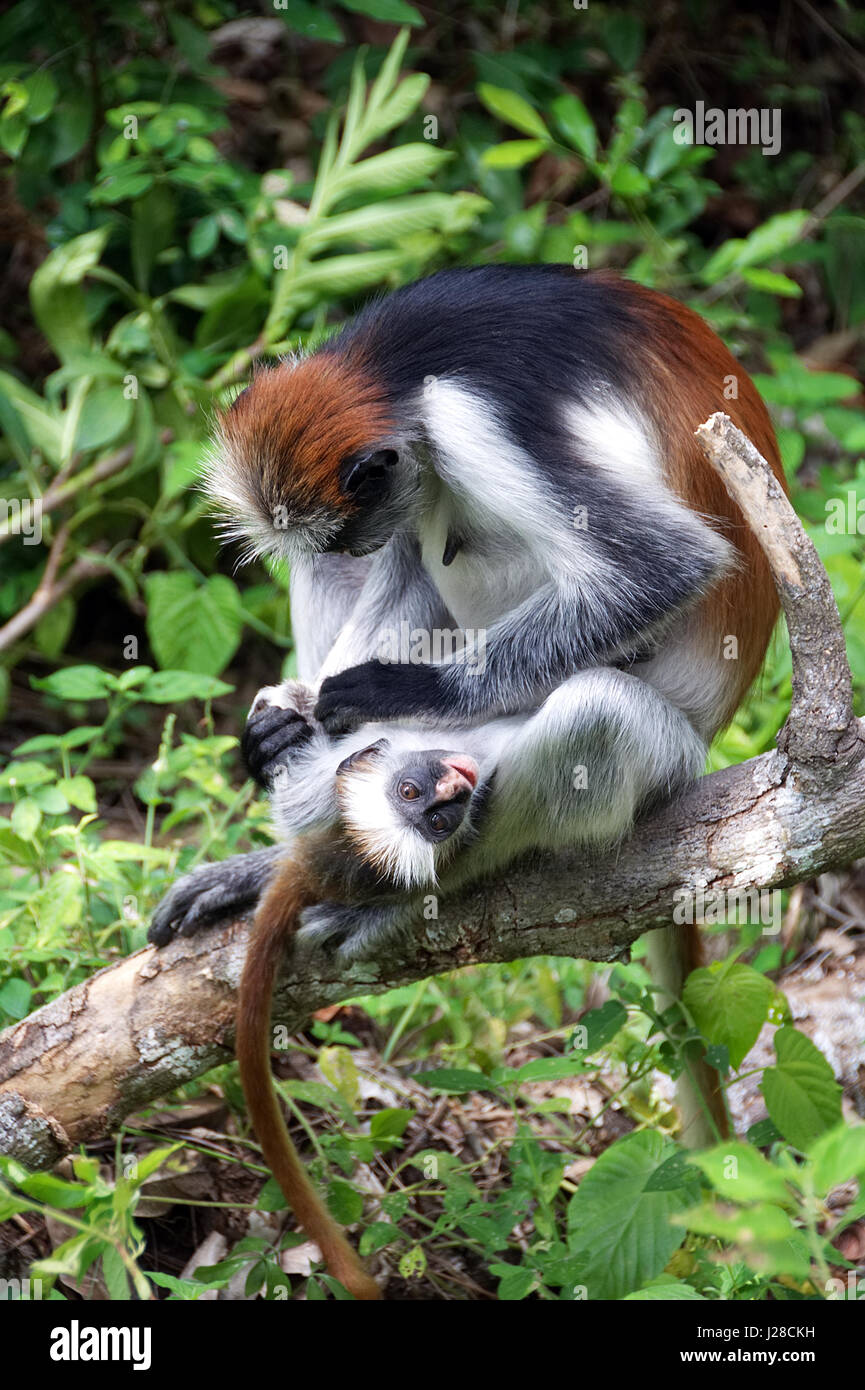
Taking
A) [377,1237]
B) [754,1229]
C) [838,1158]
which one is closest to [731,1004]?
[377,1237]

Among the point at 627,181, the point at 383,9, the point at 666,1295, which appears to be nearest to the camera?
the point at 666,1295

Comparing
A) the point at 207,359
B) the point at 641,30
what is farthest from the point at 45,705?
the point at 641,30

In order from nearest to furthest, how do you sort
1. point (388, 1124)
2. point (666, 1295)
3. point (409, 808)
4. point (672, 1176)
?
point (666, 1295), point (672, 1176), point (409, 808), point (388, 1124)

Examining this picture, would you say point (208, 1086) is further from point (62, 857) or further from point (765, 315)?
point (765, 315)

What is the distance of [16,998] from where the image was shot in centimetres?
451

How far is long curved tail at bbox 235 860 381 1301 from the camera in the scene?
4004 millimetres

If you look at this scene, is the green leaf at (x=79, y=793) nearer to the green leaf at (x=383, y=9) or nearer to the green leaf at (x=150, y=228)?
the green leaf at (x=150, y=228)

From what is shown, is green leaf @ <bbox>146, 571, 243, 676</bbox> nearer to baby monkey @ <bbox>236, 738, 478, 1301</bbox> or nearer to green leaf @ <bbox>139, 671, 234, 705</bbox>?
green leaf @ <bbox>139, 671, 234, 705</bbox>

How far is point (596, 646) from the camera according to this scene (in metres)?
4.08

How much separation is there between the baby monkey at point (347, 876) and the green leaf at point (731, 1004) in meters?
0.90

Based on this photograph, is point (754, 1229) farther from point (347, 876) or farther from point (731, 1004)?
point (347, 876)

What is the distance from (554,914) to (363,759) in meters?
0.78

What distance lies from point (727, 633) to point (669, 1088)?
214 cm
